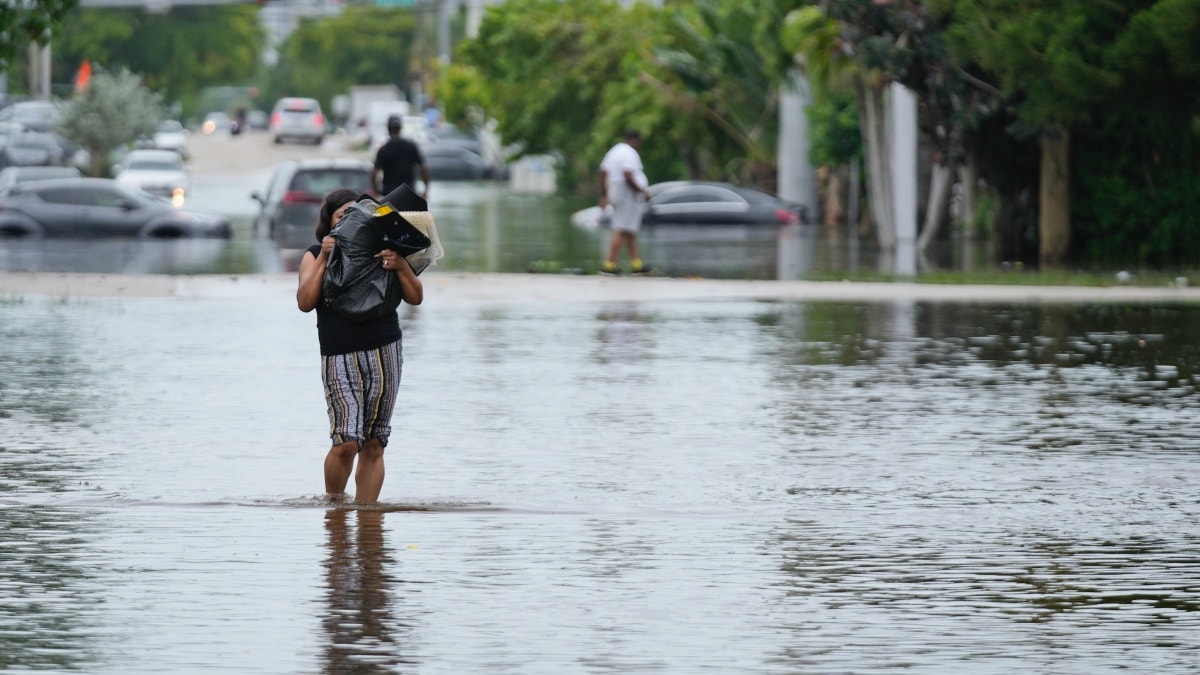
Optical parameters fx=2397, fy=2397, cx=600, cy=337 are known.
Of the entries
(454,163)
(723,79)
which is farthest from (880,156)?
(454,163)

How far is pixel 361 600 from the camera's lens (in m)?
8.34

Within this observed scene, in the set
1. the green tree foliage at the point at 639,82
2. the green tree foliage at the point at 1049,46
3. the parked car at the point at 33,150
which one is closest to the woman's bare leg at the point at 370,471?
the green tree foliage at the point at 1049,46

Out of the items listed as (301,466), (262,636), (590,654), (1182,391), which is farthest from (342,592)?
(1182,391)

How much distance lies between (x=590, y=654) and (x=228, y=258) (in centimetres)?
2354

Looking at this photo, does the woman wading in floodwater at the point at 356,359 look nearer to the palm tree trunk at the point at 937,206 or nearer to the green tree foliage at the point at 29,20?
the green tree foliage at the point at 29,20

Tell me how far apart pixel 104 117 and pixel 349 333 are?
153ft

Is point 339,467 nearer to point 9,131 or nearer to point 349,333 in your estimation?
point 349,333

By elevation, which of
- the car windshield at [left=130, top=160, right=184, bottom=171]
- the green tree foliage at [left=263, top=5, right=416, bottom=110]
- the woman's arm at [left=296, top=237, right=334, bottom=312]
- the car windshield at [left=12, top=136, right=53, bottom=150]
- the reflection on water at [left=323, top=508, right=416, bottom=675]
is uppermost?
the green tree foliage at [left=263, top=5, right=416, bottom=110]

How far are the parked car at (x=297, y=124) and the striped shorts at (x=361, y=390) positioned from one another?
8341 centimetres

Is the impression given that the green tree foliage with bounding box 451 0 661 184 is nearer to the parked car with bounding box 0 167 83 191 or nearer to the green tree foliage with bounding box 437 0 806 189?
the green tree foliage with bounding box 437 0 806 189

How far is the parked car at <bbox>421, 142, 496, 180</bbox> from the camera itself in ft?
258

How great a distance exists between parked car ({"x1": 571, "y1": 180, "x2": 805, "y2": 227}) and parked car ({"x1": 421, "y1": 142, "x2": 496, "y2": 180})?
116ft

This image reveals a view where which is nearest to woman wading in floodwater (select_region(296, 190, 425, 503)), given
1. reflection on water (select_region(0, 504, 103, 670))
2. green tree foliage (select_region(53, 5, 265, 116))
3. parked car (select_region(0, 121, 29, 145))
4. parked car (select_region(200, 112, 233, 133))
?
reflection on water (select_region(0, 504, 103, 670))

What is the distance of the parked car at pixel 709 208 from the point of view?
4209 cm
